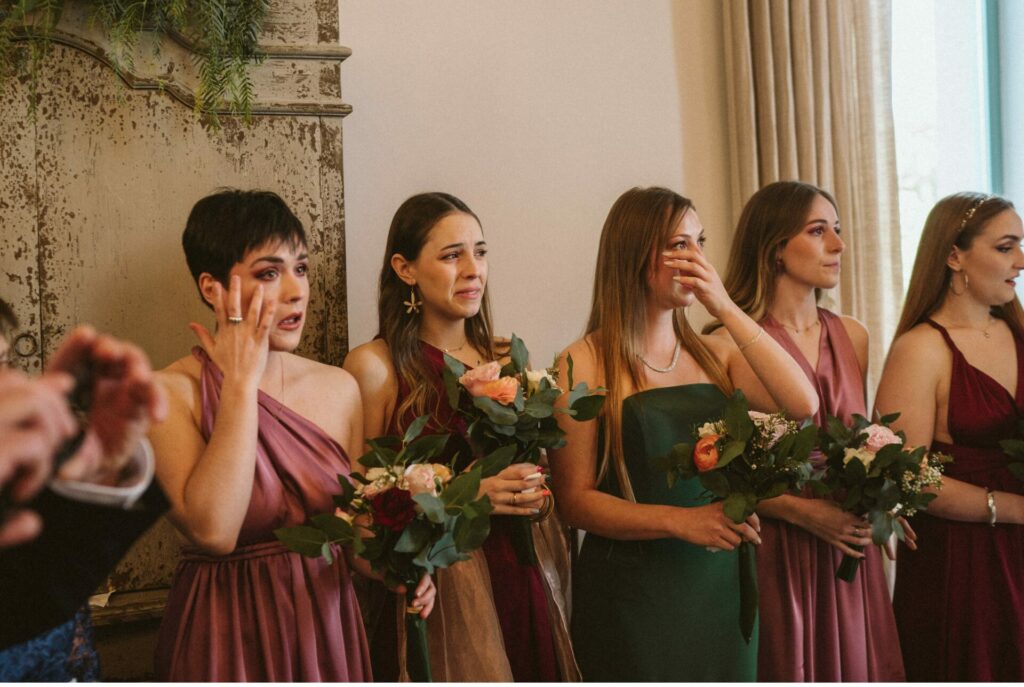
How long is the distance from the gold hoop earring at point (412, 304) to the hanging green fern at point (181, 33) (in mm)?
699

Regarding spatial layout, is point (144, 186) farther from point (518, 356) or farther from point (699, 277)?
point (699, 277)

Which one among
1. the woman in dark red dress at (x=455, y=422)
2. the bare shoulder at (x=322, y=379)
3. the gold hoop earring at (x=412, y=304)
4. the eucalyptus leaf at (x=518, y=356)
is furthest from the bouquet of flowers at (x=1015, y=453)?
the bare shoulder at (x=322, y=379)

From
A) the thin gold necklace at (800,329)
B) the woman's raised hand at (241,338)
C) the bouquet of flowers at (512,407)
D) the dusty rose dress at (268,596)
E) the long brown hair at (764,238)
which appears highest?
the long brown hair at (764,238)

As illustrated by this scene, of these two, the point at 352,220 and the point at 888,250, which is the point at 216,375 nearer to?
the point at 352,220

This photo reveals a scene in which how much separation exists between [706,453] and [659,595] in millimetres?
496

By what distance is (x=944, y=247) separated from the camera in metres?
3.19

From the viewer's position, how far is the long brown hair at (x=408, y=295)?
2719 millimetres

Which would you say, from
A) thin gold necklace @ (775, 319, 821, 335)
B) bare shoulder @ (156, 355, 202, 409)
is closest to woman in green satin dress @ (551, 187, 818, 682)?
thin gold necklace @ (775, 319, 821, 335)

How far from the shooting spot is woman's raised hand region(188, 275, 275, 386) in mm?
2066

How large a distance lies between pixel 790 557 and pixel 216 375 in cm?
181

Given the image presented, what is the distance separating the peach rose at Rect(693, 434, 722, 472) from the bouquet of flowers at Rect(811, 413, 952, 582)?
1.18 ft

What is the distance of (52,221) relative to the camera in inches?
99.3

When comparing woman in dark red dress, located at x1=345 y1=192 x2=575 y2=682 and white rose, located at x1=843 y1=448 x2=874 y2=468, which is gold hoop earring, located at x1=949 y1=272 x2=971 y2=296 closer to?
white rose, located at x1=843 y1=448 x2=874 y2=468

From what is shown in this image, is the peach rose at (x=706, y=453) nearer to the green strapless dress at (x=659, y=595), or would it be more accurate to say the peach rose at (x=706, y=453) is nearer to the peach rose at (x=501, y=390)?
the green strapless dress at (x=659, y=595)
